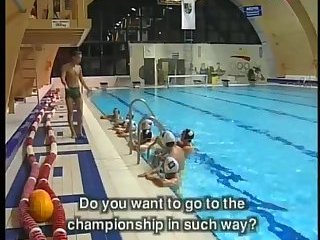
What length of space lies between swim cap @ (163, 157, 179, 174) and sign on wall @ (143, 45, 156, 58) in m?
18.4

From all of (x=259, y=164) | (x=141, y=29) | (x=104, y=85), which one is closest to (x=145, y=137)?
(x=259, y=164)

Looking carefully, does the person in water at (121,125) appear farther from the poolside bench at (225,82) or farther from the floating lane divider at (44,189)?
the poolside bench at (225,82)

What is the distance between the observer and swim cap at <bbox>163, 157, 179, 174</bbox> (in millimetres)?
4395

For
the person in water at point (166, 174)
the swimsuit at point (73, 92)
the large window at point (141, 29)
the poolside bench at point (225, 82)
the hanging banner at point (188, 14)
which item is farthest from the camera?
the large window at point (141, 29)

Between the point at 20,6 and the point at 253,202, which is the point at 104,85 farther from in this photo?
the point at 20,6

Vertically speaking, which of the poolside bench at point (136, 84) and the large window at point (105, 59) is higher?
the large window at point (105, 59)

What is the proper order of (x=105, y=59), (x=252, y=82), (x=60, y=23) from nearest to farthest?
1. (x=60, y=23)
2. (x=105, y=59)
3. (x=252, y=82)

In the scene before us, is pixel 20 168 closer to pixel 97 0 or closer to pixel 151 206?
pixel 151 206

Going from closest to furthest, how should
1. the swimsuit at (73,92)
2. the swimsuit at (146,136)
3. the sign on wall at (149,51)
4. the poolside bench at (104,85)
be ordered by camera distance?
1. the swimsuit at (146,136)
2. the swimsuit at (73,92)
3. the poolside bench at (104,85)
4. the sign on wall at (149,51)

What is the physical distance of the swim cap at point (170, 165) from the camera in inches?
173

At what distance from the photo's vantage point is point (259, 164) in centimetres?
568

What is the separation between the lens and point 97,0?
74.8 ft

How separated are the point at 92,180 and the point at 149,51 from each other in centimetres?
1877
